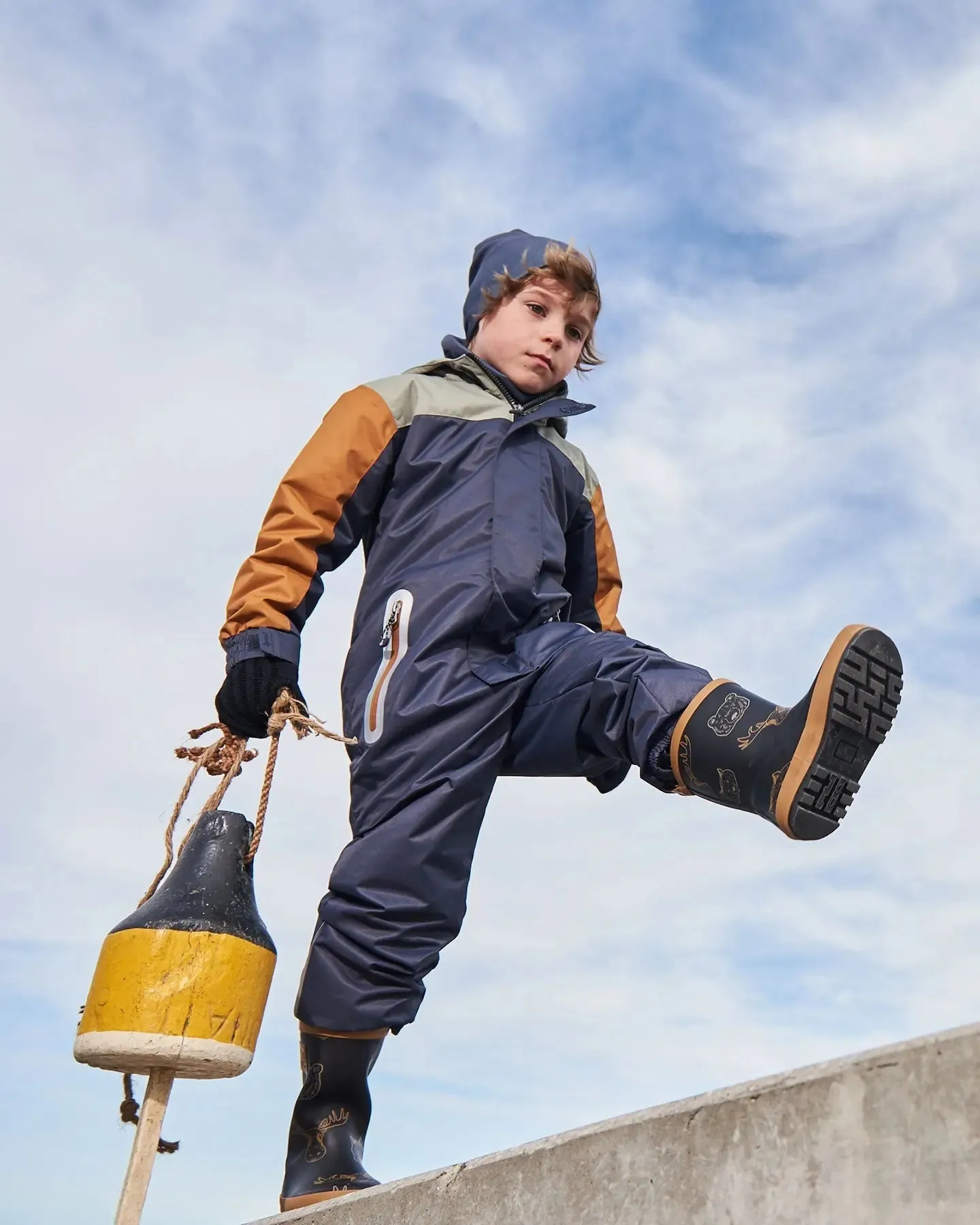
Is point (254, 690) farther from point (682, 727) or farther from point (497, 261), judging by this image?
point (497, 261)

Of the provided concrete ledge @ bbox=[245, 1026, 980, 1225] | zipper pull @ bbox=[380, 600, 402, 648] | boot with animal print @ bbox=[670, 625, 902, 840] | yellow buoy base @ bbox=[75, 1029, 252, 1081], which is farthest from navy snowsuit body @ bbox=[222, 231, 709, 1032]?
concrete ledge @ bbox=[245, 1026, 980, 1225]

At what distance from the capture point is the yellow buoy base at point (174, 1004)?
2.16 m

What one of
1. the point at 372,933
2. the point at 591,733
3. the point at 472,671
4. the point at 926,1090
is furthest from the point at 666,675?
the point at 926,1090

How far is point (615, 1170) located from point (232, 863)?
1.05 m

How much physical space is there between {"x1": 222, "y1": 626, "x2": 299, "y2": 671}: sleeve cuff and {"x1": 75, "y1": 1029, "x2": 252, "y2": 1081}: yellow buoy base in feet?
2.39

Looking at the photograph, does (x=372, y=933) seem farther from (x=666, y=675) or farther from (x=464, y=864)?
(x=666, y=675)

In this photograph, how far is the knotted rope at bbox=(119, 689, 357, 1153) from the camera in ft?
7.98

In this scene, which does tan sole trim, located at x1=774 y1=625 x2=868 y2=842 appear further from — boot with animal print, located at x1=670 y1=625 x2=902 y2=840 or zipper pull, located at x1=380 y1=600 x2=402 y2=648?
zipper pull, located at x1=380 y1=600 x2=402 y2=648

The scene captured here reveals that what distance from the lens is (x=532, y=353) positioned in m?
3.00

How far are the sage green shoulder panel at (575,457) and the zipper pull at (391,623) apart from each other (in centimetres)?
60

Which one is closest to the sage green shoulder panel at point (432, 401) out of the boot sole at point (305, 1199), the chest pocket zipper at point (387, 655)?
the chest pocket zipper at point (387, 655)

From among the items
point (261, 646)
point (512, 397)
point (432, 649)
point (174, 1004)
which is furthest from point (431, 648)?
point (174, 1004)

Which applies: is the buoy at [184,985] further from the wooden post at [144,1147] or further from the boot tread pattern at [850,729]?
the boot tread pattern at [850,729]

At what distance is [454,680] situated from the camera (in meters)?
2.57
